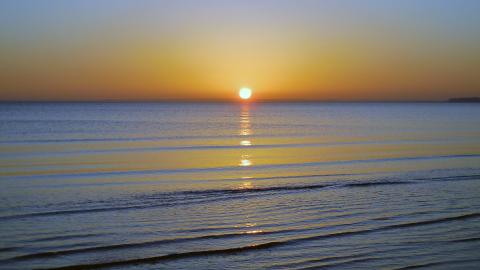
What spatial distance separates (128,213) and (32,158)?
13796 mm

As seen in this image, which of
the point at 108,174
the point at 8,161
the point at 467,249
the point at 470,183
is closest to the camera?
the point at 467,249

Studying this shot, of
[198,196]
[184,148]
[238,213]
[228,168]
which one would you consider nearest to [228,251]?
[238,213]

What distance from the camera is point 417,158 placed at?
25266 mm

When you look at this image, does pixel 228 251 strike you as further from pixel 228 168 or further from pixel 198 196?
pixel 228 168

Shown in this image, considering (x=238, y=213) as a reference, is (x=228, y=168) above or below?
above

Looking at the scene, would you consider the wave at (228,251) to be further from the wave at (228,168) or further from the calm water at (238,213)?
the wave at (228,168)

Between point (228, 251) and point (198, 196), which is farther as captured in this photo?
point (198, 196)

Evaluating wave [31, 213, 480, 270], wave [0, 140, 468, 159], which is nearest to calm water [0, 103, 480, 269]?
wave [31, 213, 480, 270]

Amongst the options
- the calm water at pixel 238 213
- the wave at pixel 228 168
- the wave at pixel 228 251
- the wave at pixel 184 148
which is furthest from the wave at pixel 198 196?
the wave at pixel 184 148

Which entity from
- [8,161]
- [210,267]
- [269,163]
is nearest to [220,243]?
[210,267]

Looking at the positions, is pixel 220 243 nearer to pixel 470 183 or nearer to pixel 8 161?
pixel 470 183

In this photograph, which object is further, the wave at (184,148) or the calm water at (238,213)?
the wave at (184,148)

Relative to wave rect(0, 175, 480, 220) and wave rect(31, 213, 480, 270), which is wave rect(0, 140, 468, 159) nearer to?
wave rect(0, 175, 480, 220)

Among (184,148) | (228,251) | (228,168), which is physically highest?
(184,148)
